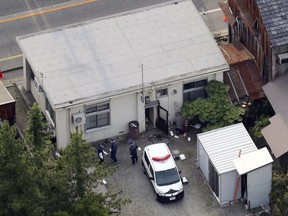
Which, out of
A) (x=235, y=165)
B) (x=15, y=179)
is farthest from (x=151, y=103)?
(x=15, y=179)

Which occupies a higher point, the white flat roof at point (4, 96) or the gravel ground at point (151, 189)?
the white flat roof at point (4, 96)

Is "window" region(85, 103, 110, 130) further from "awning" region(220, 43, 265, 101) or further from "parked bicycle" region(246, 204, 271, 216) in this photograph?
"parked bicycle" region(246, 204, 271, 216)

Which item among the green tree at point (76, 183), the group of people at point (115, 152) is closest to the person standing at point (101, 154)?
the group of people at point (115, 152)

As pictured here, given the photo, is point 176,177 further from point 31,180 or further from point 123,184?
point 31,180

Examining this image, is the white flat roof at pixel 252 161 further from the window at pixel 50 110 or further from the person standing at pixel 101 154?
the window at pixel 50 110

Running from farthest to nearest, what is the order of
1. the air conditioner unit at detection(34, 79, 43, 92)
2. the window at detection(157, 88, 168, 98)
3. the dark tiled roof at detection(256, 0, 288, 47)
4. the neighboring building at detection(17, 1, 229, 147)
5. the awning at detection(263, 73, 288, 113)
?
1. the window at detection(157, 88, 168, 98)
2. the air conditioner unit at detection(34, 79, 43, 92)
3. the neighboring building at detection(17, 1, 229, 147)
4. the awning at detection(263, 73, 288, 113)
5. the dark tiled roof at detection(256, 0, 288, 47)

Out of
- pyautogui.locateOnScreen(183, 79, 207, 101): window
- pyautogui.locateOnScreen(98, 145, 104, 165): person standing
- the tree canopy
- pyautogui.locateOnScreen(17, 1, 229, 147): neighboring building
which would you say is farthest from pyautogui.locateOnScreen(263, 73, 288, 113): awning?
the tree canopy

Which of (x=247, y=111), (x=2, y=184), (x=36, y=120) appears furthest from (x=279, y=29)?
(x=2, y=184)
